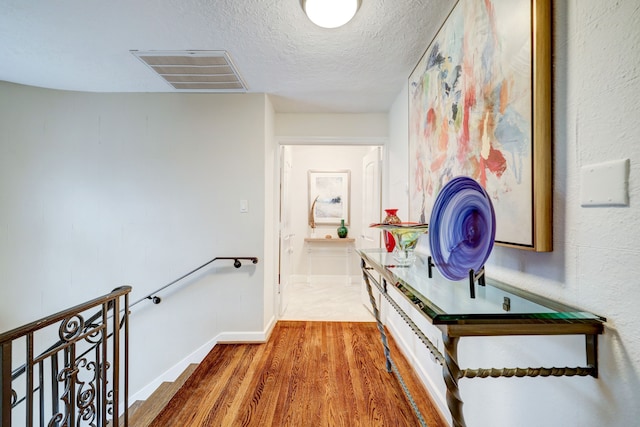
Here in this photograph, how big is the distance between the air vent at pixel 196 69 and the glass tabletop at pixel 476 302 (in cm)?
191

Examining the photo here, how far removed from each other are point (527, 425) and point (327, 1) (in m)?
1.94

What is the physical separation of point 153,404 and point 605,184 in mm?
2610

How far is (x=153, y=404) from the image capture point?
6.12 feet

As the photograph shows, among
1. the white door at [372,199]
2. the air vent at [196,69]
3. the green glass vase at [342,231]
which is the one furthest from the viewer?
the green glass vase at [342,231]

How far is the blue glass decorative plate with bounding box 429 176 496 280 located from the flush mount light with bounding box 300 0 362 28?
3.53ft

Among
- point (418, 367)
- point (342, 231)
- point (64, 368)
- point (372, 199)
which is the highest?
point (372, 199)

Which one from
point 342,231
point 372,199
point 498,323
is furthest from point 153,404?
point 342,231

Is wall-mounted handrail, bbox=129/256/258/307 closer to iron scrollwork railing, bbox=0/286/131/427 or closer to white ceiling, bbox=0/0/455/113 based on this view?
iron scrollwork railing, bbox=0/286/131/427

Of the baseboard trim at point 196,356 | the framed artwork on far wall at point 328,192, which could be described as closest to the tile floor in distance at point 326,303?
the baseboard trim at point 196,356

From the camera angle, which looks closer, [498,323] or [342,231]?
[498,323]

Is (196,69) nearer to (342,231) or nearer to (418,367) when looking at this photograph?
(418,367)

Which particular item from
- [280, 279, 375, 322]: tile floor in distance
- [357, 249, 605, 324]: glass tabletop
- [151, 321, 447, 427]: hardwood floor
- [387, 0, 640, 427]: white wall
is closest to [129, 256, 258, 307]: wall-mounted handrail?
[151, 321, 447, 427]: hardwood floor

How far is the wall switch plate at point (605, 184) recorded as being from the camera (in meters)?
0.63

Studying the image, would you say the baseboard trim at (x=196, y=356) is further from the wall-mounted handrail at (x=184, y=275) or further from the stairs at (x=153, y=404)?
the wall-mounted handrail at (x=184, y=275)
